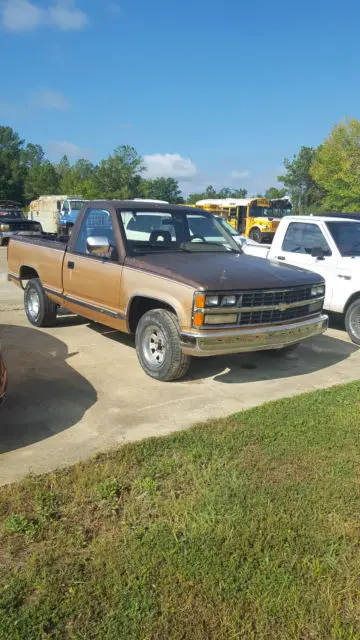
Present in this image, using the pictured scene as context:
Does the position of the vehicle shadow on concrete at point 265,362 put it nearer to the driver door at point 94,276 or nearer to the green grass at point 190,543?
the driver door at point 94,276

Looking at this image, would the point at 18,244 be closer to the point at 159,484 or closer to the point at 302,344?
the point at 302,344

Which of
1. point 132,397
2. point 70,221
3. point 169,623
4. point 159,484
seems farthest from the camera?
point 70,221

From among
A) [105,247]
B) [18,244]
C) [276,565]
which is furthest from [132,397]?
[18,244]

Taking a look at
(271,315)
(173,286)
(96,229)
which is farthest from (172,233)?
(271,315)

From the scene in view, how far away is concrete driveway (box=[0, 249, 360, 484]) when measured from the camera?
13.3ft

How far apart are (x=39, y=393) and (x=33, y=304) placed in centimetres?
312

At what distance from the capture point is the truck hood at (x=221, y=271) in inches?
198

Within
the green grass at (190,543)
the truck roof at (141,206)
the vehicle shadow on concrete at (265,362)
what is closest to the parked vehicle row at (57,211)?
the truck roof at (141,206)

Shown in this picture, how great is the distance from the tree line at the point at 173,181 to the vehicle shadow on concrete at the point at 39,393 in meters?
33.2

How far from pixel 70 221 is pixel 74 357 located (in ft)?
71.3

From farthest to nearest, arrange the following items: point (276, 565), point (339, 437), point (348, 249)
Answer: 1. point (348, 249)
2. point (339, 437)
3. point (276, 565)

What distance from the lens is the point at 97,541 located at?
283cm

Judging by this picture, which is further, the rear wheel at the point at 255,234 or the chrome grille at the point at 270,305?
the rear wheel at the point at 255,234

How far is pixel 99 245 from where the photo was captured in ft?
19.5
